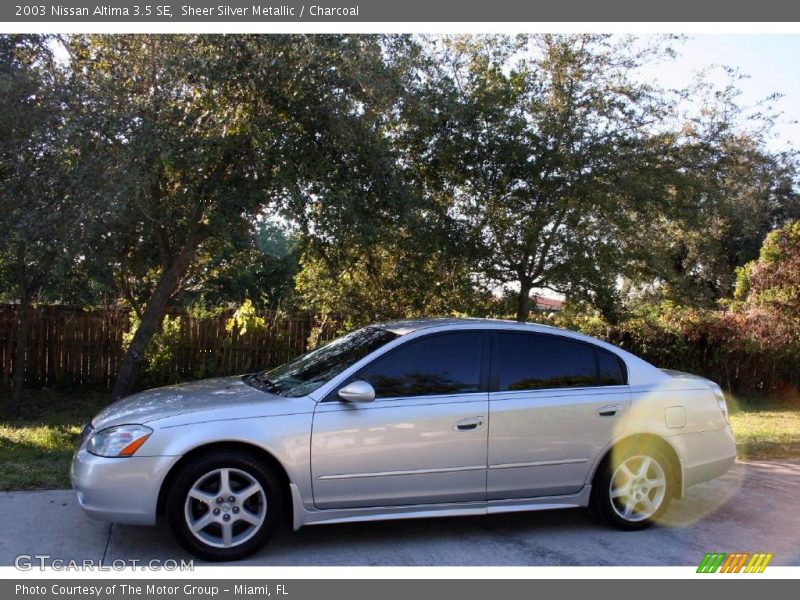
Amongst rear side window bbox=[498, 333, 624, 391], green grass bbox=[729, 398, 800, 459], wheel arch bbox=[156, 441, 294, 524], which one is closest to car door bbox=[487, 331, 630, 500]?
rear side window bbox=[498, 333, 624, 391]

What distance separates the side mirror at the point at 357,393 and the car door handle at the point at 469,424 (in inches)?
25.7

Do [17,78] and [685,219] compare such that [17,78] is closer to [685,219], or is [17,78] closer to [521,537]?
[521,537]

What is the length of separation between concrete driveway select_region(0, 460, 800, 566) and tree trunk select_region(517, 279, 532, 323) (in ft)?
16.5

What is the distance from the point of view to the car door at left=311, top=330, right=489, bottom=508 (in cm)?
498

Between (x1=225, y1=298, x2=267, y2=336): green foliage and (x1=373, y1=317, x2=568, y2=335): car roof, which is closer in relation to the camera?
(x1=373, y1=317, x2=568, y2=335): car roof

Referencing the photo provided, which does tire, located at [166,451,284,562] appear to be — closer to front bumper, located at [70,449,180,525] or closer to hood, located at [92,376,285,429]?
front bumper, located at [70,449,180,525]

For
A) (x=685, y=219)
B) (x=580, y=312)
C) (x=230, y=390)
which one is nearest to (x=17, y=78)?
(x=230, y=390)

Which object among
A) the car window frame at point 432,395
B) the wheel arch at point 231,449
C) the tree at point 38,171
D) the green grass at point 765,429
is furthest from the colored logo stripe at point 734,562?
the tree at point 38,171

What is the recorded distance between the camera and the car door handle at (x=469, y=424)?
5227mm

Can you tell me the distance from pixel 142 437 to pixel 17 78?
5.52 metres

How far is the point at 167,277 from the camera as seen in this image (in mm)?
10023

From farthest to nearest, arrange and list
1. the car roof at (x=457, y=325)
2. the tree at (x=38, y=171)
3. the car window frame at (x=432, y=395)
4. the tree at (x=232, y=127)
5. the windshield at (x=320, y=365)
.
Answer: the tree at (x=232, y=127)
the tree at (x=38, y=171)
the car roof at (x=457, y=325)
the windshield at (x=320, y=365)
the car window frame at (x=432, y=395)

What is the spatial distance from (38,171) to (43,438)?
298 centimetres

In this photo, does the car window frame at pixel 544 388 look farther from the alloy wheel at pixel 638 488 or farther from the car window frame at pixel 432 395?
the alloy wheel at pixel 638 488
